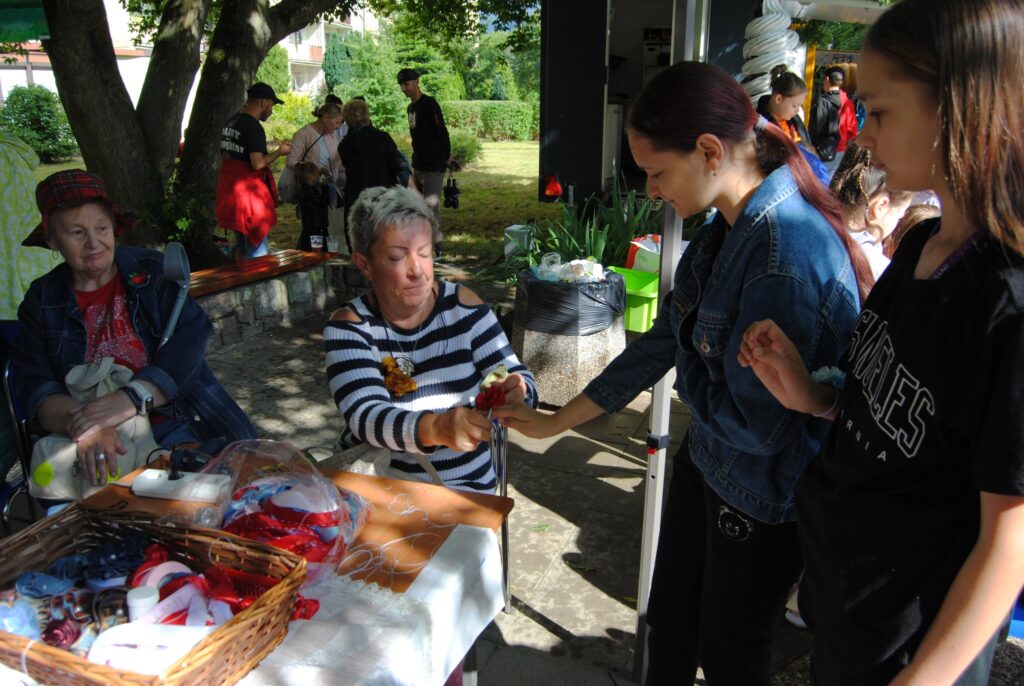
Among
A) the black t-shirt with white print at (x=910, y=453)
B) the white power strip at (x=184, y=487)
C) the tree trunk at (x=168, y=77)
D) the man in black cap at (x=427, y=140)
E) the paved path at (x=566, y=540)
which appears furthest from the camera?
the man in black cap at (x=427, y=140)

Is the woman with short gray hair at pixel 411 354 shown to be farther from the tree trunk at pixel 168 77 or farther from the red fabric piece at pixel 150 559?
the tree trunk at pixel 168 77

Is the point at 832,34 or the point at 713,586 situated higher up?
the point at 832,34

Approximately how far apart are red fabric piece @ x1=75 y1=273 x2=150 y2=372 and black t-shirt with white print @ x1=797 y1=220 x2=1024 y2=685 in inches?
90.5

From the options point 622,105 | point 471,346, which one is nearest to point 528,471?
point 471,346

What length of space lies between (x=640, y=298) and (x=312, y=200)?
14.3 ft

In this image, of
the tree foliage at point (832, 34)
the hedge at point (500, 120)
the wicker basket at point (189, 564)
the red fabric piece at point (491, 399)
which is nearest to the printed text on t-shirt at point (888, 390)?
the wicker basket at point (189, 564)

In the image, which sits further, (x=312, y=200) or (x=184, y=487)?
(x=312, y=200)

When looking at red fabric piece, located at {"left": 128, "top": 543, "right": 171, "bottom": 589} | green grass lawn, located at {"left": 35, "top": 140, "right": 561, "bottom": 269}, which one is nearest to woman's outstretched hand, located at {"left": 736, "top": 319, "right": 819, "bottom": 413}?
red fabric piece, located at {"left": 128, "top": 543, "right": 171, "bottom": 589}

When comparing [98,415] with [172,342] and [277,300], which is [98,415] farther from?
[277,300]

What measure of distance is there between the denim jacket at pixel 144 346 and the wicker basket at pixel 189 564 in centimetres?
114

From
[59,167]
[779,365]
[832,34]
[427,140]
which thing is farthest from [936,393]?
[59,167]

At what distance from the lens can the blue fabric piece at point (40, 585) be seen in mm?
1338

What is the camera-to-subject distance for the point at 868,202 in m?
2.54

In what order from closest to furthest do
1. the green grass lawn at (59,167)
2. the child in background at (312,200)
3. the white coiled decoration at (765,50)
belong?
the white coiled decoration at (765,50) → the child in background at (312,200) → the green grass lawn at (59,167)
